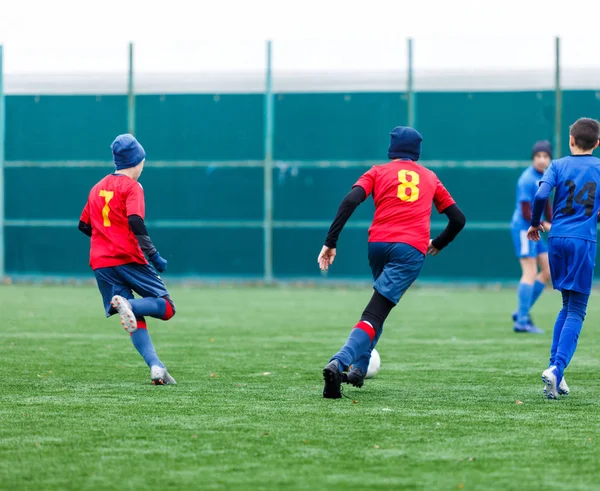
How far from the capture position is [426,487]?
14.5ft

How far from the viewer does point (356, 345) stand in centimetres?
705

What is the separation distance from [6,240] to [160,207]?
3172 millimetres

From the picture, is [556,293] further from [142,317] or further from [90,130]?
[142,317]

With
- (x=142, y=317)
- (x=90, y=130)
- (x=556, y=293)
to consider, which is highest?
(x=90, y=130)

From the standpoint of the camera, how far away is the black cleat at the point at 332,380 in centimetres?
681

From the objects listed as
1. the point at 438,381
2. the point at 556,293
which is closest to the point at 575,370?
the point at 438,381

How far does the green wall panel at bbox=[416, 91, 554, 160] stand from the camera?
68.8 feet

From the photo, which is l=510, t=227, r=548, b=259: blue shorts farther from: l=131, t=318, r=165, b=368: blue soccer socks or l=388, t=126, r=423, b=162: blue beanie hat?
l=131, t=318, r=165, b=368: blue soccer socks

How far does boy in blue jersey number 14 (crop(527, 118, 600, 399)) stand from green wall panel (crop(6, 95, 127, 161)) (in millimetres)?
15933

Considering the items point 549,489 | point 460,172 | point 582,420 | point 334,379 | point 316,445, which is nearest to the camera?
point 549,489

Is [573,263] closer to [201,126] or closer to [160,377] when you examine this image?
[160,377]

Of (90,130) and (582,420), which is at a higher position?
(90,130)

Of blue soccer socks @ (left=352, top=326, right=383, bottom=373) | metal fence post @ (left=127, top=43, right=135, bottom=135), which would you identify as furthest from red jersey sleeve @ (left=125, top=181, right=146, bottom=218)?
metal fence post @ (left=127, top=43, right=135, bottom=135)

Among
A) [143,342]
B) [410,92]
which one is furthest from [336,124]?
[143,342]
